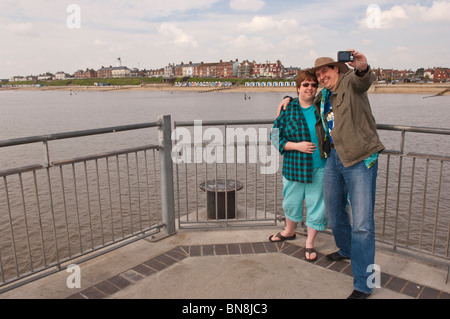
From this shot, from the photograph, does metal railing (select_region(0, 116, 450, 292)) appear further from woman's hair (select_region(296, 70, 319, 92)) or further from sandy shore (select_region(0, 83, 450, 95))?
sandy shore (select_region(0, 83, 450, 95))

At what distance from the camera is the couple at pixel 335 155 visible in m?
3.16

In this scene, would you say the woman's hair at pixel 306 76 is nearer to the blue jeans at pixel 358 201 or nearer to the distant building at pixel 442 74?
the blue jeans at pixel 358 201

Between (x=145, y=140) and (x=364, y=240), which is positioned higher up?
(x=364, y=240)

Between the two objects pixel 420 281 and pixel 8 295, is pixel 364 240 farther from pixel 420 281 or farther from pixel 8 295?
pixel 8 295

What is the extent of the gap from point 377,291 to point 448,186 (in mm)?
11072

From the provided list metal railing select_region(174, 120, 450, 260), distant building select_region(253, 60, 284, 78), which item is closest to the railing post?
metal railing select_region(174, 120, 450, 260)

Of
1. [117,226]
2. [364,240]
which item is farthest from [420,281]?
[117,226]


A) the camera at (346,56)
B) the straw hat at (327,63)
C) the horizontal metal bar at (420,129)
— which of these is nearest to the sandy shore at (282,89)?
the horizontal metal bar at (420,129)

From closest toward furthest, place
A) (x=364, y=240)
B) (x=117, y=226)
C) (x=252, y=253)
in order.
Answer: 1. (x=364, y=240)
2. (x=252, y=253)
3. (x=117, y=226)

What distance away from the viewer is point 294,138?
12.9 ft

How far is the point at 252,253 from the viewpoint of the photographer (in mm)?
4305

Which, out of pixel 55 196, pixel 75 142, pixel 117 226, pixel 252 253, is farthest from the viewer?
pixel 75 142

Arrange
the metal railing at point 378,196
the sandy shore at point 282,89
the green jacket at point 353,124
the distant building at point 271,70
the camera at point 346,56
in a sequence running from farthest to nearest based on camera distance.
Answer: the distant building at point 271,70, the sandy shore at point 282,89, the metal railing at point 378,196, the green jacket at point 353,124, the camera at point 346,56

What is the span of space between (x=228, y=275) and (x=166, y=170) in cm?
162
